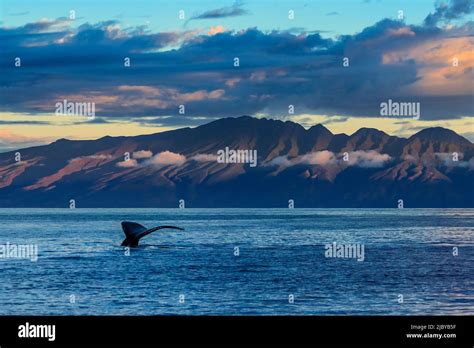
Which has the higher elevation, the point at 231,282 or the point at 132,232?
the point at 132,232

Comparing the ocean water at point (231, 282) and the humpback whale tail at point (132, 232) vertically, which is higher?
the humpback whale tail at point (132, 232)

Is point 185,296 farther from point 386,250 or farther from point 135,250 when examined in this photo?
point 386,250

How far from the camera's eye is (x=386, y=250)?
119m

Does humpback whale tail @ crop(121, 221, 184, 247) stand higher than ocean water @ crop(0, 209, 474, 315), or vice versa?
humpback whale tail @ crop(121, 221, 184, 247)

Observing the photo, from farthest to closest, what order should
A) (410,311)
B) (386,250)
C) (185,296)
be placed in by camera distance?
(386,250) < (185,296) < (410,311)

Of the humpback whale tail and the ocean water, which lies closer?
the ocean water

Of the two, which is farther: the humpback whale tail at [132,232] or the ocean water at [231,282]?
the humpback whale tail at [132,232]

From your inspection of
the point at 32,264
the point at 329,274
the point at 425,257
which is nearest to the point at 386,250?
the point at 425,257

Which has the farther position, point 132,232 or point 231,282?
point 132,232
